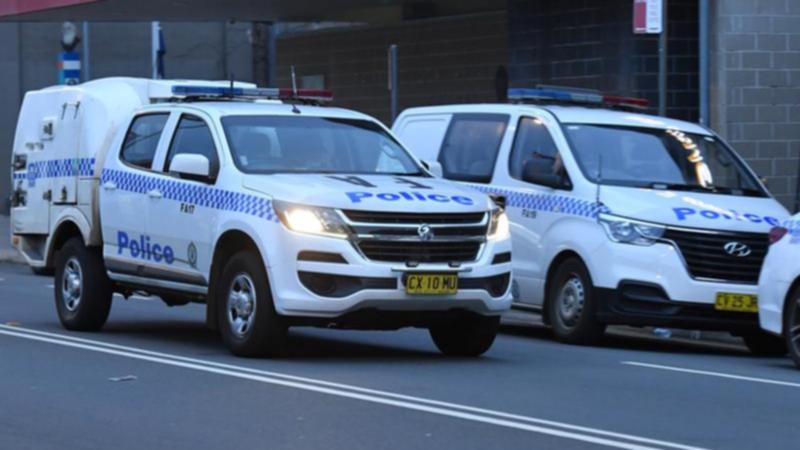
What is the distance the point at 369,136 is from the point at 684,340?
4.24 meters

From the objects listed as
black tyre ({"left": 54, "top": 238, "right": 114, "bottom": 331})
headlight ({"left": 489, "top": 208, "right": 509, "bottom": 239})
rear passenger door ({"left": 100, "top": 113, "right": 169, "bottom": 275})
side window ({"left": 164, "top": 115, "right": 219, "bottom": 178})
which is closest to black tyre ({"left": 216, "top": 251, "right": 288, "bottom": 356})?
side window ({"left": 164, "top": 115, "right": 219, "bottom": 178})

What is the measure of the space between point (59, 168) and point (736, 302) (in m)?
5.87

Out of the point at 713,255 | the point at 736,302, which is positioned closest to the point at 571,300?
the point at 713,255

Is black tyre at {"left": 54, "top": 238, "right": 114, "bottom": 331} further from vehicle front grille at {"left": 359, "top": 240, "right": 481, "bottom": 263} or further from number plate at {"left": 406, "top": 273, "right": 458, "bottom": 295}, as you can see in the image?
number plate at {"left": 406, "top": 273, "right": 458, "bottom": 295}

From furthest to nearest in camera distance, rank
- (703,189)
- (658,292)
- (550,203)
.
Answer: (550,203) → (703,189) → (658,292)

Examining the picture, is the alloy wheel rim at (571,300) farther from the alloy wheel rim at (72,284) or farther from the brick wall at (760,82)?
the brick wall at (760,82)

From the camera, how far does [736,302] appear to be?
13.3 metres

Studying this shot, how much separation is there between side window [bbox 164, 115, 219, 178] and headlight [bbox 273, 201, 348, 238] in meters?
1.15

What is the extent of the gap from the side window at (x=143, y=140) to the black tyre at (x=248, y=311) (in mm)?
1805

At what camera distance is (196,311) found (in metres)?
16.8

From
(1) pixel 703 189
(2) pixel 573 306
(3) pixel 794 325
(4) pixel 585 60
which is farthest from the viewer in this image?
(4) pixel 585 60

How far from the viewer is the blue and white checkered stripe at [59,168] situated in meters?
14.2

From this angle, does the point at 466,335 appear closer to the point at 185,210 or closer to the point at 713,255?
the point at 185,210

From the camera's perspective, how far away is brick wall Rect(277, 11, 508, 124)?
88.4 ft
